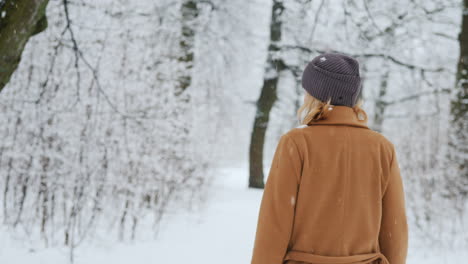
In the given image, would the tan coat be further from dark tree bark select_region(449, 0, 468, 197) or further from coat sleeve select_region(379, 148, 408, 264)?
dark tree bark select_region(449, 0, 468, 197)

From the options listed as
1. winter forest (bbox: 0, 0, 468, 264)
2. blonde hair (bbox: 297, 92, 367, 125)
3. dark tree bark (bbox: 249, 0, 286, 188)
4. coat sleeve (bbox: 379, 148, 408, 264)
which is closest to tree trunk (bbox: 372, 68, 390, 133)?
dark tree bark (bbox: 249, 0, 286, 188)

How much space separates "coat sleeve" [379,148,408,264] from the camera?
159cm

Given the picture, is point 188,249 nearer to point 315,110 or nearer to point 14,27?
point 14,27

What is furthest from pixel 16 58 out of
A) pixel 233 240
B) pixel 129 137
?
pixel 233 240

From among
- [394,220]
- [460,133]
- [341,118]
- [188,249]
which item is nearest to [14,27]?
[341,118]

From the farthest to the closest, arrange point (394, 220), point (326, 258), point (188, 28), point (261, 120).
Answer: point (261, 120) → point (188, 28) → point (394, 220) → point (326, 258)

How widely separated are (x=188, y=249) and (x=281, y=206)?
3.57 meters

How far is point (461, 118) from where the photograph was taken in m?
5.62

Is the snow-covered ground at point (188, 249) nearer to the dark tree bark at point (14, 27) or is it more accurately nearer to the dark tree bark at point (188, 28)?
the dark tree bark at point (14, 27)

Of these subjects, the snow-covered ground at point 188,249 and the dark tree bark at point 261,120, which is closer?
the snow-covered ground at point 188,249

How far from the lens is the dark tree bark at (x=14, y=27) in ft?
7.74

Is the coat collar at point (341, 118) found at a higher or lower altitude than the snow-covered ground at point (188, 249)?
higher

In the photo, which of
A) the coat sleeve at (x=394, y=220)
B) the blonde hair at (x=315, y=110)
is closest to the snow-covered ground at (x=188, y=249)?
the coat sleeve at (x=394, y=220)

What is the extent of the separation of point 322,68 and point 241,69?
1007 centimetres
